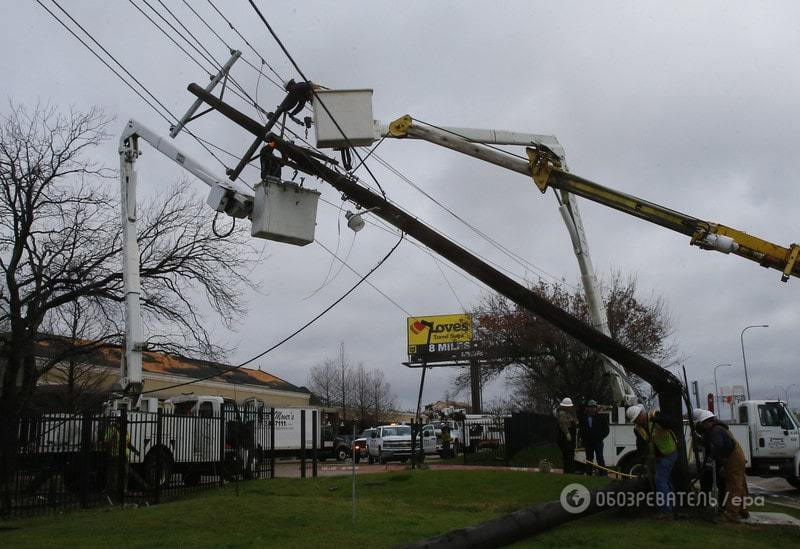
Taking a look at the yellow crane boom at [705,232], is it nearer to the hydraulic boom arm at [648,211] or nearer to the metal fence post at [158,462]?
the hydraulic boom arm at [648,211]

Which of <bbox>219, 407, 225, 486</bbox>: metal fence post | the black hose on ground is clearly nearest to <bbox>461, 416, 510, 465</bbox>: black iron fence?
<bbox>219, 407, 225, 486</bbox>: metal fence post

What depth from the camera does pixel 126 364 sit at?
16031 millimetres

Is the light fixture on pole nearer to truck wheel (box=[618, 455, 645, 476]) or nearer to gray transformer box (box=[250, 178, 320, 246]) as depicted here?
gray transformer box (box=[250, 178, 320, 246])

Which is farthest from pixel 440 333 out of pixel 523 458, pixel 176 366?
pixel 523 458

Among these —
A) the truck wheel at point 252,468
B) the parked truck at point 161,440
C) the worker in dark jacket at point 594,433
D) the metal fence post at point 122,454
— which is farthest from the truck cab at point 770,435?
the metal fence post at point 122,454

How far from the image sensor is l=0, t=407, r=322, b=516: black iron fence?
1394cm

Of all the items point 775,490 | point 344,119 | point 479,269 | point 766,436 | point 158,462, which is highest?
point 344,119

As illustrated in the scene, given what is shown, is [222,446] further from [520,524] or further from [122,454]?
[520,524]

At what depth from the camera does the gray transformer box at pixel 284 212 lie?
1205cm

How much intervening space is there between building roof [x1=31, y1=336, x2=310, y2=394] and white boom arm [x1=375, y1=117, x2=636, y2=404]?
1259 cm
